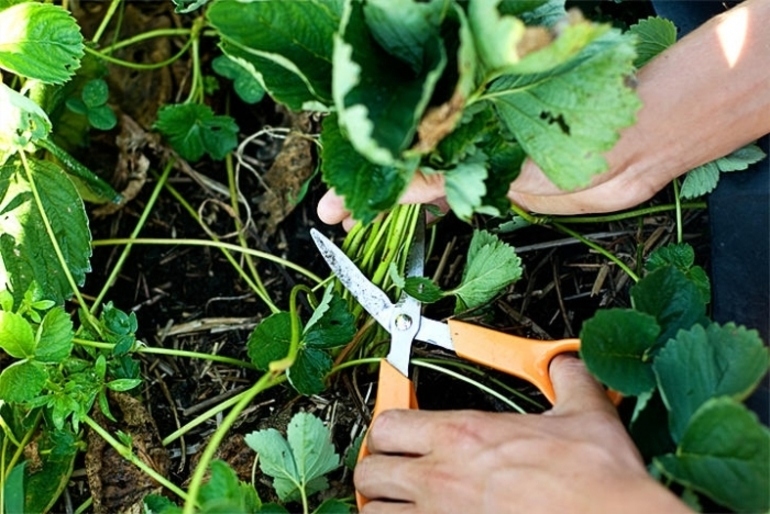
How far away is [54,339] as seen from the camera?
1104mm

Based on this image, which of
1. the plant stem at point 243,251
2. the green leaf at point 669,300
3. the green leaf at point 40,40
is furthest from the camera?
the plant stem at point 243,251

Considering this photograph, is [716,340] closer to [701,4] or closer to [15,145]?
[701,4]

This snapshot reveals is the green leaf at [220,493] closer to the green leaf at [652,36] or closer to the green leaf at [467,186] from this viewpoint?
the green leaf at [467,186]

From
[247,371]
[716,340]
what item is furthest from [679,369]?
[247,371]

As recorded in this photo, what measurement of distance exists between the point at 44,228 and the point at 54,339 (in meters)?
0.24

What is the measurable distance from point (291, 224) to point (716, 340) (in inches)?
29.4

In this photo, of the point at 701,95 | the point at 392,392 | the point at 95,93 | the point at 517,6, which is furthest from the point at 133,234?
the point at 701,95

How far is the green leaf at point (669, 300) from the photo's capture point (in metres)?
0.98

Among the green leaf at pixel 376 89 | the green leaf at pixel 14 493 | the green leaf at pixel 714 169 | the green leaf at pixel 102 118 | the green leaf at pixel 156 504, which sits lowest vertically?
the green leaf at pixel 156 504

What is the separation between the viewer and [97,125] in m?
1.36

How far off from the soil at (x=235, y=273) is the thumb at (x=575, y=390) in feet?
0.63

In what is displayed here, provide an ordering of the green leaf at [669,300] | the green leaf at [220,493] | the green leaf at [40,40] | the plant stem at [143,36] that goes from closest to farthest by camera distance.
→ the green leaf at [220,493]
the green leaf at [669,300]
the green leaf at [40,40]
the plant stem at [143,36]

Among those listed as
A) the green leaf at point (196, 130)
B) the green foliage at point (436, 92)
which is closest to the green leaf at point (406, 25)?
the green foliage at point (436, 92)

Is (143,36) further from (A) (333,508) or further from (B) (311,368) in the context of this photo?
(A) (333,508)
